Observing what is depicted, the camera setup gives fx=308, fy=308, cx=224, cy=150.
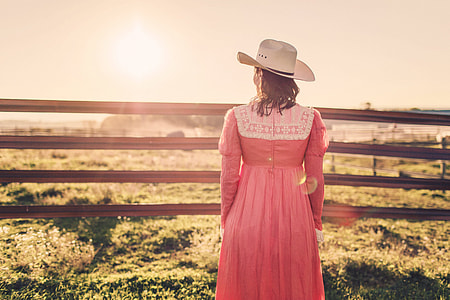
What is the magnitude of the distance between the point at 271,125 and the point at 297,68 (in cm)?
62

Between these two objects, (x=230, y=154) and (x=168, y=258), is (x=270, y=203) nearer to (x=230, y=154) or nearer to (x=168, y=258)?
(x=230, y=154)

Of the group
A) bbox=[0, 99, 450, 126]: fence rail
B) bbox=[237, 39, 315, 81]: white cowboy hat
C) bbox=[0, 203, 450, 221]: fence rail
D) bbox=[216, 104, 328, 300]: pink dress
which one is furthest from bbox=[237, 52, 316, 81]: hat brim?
bbox=[0, 203, 450, 221]: fence rail

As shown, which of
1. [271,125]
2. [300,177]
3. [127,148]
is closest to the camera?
[271,125]

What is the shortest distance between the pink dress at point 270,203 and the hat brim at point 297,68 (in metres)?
0.28

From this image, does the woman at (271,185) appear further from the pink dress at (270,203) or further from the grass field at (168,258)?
the grass field at (168,258)

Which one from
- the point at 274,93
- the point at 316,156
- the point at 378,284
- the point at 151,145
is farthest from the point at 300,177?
the point at 378,284

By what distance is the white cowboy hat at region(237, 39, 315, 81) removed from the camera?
2230 mm

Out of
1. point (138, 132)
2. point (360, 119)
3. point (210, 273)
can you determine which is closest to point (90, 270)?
point (210, 273)

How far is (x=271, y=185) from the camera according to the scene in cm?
231

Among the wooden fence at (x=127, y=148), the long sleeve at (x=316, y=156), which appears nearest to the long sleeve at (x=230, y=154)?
the long sleeve at (x=316, y=156)

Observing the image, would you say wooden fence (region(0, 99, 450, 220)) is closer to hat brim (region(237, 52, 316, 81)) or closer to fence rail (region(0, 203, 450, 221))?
fence rail (region(0, 203, 450, 221))

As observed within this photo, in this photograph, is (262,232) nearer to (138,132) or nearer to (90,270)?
(90,270)

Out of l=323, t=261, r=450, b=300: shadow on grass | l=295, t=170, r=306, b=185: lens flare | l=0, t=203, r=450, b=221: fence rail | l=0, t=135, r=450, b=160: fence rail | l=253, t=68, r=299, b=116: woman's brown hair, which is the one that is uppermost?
l=253, t=68, r=299, b=116: woman's brown hair

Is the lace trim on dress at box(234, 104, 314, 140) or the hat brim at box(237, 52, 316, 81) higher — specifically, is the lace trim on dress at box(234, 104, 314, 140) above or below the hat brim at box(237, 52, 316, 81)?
below
